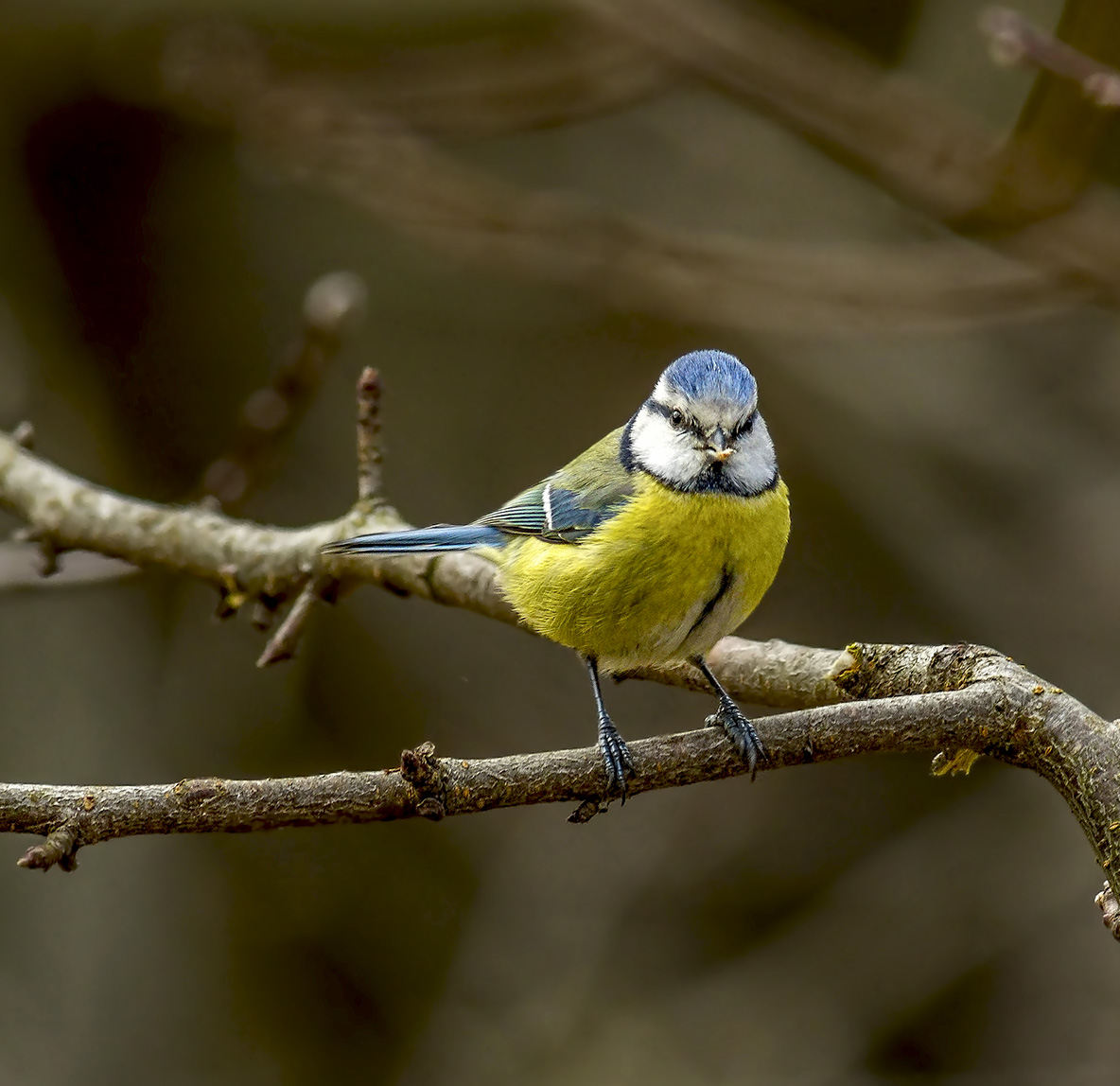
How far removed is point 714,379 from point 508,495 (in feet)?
7.86

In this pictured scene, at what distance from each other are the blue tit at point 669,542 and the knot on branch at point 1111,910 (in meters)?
0.75

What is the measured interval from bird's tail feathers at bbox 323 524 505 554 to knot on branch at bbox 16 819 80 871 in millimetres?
1263

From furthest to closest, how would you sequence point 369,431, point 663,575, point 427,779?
point 369,431
point 663,575
point 427,779

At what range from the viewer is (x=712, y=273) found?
3854 mm

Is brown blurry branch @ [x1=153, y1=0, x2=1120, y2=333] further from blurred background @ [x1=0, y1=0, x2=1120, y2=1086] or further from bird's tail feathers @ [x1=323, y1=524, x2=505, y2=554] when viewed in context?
bird's tail feathers @ [x1=323, y1=524, x2=505, y2=554]

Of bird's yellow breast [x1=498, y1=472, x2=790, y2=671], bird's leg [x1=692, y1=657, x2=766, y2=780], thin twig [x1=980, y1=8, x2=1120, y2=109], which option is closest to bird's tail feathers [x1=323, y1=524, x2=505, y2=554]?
bird's yellow breast [x1=498, y1=472, x2=790, y2=671]

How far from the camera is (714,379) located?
271 centimetres

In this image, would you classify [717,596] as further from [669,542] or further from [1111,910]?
[1111,910]

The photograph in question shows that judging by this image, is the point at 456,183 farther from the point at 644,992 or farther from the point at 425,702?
the point at 644,992

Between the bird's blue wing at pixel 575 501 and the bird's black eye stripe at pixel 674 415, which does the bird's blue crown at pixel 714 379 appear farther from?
the bird's blue wing at pixel 575 501

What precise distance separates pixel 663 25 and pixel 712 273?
832 millimetres

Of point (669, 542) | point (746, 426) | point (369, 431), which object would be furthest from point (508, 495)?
point (669, 542)

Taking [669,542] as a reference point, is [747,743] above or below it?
above

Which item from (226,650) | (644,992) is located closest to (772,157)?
(226,650)
